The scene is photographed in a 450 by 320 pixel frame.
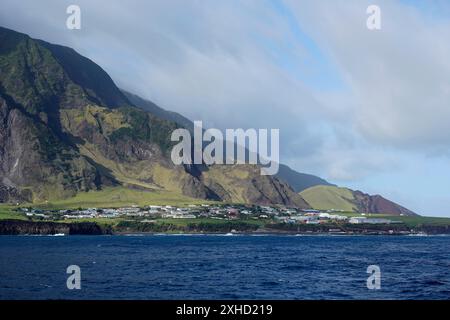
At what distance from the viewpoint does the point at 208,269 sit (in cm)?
13012

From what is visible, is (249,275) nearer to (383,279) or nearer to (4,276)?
(383,279)

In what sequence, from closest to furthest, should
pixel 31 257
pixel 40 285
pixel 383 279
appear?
pixel 40 285 → pixel 383 279 → pixel 31 257
